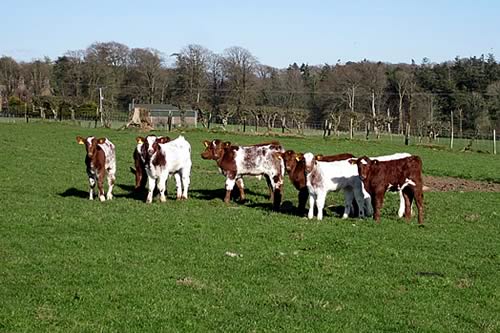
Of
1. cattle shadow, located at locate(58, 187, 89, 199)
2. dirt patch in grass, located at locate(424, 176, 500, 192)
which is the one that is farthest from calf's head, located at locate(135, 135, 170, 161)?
dirt patch in grass, located at locate(424, 176, 500, 192)

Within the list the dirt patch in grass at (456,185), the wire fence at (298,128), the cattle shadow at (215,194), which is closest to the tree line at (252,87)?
the wire fence at (298,128)

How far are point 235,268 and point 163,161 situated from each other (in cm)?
822

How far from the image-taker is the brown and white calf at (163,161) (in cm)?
1895

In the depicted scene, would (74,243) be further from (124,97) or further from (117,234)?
(124,97)

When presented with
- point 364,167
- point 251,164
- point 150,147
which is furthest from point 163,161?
point 364,167

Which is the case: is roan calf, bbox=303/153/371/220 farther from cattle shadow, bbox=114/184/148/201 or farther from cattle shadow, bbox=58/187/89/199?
cattle shadow, bbox=58/187/89/199

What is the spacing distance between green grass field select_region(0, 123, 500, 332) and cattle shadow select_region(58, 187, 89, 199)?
0.67 feet

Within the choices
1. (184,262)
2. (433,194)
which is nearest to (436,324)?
(184,262)

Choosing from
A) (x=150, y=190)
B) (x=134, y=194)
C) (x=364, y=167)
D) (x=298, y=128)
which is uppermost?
(x=298, y=128)

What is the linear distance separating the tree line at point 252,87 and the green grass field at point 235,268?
65.4m

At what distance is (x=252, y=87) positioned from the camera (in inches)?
4316

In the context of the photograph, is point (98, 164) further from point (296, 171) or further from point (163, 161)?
point (296, 171)

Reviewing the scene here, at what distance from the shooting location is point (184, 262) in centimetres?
1166

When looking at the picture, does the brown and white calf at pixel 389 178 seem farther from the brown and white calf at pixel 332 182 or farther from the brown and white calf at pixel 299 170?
the brown and white calf at pixel 299 170
